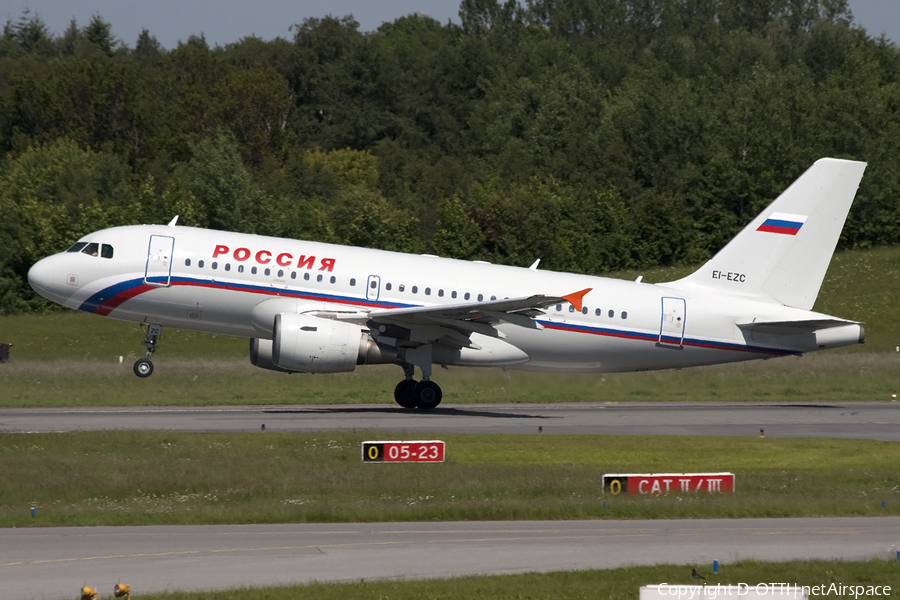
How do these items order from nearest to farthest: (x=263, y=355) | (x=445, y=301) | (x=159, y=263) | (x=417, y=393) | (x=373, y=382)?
(x=263, y=355)
(x=159, y=263)
(x=445, y=301)
(x=417, y=393)
(x=373, y=382)

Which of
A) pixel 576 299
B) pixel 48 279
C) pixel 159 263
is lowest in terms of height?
pixel 48 279

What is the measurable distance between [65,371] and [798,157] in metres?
57.8

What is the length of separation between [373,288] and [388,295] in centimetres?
45

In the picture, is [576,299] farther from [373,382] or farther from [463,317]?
[373,382]

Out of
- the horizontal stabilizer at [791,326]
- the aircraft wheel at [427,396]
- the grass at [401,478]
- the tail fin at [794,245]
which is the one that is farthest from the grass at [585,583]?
the tail fin at [794,245]

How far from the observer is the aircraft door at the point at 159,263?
33.3 meters

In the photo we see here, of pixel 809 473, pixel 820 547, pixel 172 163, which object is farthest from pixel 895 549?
pixel 172 163

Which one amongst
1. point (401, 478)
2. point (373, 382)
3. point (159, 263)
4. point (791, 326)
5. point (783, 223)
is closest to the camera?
point (401, 478)

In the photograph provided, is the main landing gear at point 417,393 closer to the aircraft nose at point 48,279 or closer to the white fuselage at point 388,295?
the white fuselage at point 388,295

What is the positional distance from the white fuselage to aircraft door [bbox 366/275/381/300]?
3 cm

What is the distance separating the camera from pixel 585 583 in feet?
47.9

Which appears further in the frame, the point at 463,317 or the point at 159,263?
the point at 159,263

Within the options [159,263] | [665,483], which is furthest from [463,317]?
[665,483]

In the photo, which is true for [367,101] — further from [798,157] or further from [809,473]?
[809,473]
